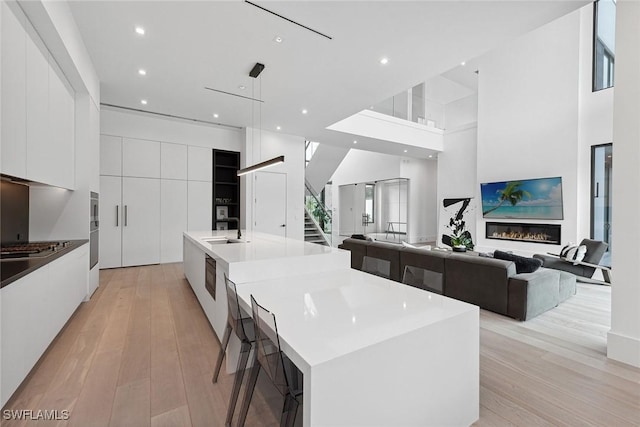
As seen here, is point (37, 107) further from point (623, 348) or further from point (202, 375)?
point (623, 348)

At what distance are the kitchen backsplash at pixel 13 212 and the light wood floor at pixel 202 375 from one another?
3.48 ft

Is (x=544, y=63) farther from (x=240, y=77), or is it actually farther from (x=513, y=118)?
(x=240, y=77)

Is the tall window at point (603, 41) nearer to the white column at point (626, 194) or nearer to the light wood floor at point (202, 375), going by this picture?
the white column at point (626, 194)

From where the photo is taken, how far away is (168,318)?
10.6 ft

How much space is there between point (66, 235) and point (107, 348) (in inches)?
76.2

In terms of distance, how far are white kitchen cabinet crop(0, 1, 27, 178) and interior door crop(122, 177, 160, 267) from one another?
3799mm

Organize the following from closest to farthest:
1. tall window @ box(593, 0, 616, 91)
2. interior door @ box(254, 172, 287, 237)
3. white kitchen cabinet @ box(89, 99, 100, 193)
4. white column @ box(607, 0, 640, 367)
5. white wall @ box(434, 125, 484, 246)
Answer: white column @ box(607, 0, 640, 367)
white kitchen cabinet @ box(89, 99, 100, 193)
tall window @ box(593, 0, 616, 91)
interior door @ box(254, 172, 287, 237)
white wall @ box(434, 125, 484, 246)

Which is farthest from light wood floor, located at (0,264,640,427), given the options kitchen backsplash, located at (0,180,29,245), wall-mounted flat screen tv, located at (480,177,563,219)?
wall-mounted flat screen tv, located at (480,177,563,219)

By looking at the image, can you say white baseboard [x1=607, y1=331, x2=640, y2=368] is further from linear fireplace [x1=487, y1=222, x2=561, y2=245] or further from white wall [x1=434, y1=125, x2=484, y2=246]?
white wall [x1=434, y1=125, x2=484, y2=246]

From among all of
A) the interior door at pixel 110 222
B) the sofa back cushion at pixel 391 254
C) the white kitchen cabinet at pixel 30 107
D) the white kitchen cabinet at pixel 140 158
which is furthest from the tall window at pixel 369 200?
the white kitchen cabinet at pixel 30 107

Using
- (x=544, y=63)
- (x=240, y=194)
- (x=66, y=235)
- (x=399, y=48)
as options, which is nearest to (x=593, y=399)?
(x=399, y=48)

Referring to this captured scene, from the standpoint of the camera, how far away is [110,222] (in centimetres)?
557

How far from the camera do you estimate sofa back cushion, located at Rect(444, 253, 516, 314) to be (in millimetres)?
3362

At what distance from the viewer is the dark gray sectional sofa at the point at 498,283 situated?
128 inches
